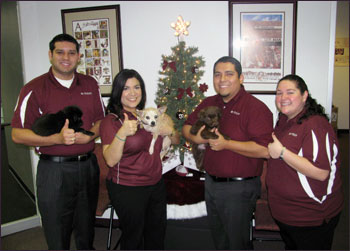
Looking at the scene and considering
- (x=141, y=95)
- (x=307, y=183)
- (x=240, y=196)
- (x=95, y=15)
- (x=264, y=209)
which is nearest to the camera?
(x=307, y=183)

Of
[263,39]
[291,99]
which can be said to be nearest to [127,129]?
[291,99]

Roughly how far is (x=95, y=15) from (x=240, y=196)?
3.49 meters

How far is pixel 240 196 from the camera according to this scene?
7.04 ft

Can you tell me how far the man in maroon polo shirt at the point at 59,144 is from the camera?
7.74ft

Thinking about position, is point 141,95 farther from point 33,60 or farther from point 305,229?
point 33,60

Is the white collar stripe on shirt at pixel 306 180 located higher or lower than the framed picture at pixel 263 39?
lower

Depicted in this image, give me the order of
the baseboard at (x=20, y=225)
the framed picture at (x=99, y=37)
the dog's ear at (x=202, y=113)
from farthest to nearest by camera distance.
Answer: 1. the framed picture at (x=99, y=37)
2. the baseboard at (x=20, y=225)
3. the dog's ear at (x=202, y=113)

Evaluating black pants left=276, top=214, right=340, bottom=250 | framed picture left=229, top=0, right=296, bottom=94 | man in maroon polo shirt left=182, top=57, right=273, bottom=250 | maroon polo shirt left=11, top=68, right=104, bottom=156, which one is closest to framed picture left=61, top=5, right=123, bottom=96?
maroon polo shirt left=11, top=68, right=104, bottom=156

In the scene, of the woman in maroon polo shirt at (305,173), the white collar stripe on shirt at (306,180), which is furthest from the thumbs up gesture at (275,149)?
the white collar stripe on shirt at (306,180)

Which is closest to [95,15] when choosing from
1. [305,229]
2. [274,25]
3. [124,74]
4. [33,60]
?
[33,60]

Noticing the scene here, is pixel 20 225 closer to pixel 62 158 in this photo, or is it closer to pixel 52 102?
pixel 62 158

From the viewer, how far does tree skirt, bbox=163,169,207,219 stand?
9.94ft

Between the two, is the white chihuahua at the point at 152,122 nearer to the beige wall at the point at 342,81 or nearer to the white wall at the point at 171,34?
the white wall at the point at 171,34

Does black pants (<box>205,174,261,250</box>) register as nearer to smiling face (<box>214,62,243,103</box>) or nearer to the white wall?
smiling face (<box>214,62,243,103</box>)
